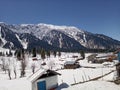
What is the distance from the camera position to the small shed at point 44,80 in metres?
43.8

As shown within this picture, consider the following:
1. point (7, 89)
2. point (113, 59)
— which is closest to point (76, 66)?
point (113, 59)

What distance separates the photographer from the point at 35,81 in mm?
43750

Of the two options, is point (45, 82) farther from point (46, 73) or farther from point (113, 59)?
point (113, 59)

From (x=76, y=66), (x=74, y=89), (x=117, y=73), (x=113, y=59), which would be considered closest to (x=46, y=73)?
(x=74, y=89)

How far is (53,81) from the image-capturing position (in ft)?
154

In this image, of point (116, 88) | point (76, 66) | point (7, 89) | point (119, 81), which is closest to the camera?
point (116, 88)

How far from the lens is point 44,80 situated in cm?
4481

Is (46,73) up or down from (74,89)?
up

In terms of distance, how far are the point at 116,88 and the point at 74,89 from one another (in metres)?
8.14

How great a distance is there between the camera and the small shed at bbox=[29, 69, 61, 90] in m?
43.8

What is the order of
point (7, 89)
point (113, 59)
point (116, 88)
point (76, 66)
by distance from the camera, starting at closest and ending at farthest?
point (116, 88)
point (7, 89)
point (76, 66)
point (113, 59)

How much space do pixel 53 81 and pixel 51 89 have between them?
75.5 inches

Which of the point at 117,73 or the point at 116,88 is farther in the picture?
the point at 117,73

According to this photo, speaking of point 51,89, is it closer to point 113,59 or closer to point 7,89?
point 7,89
